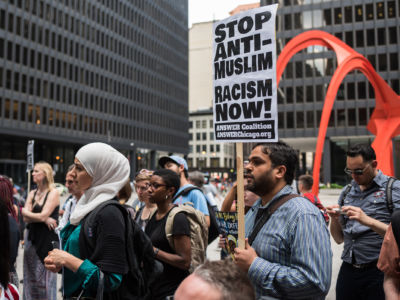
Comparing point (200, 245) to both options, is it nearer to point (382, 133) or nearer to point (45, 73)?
point (382, 133)

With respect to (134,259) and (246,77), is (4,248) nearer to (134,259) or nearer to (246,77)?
(134,259)

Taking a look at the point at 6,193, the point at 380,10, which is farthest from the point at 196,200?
the point at 380,10

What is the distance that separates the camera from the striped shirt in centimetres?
226

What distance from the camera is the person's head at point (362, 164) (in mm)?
3807

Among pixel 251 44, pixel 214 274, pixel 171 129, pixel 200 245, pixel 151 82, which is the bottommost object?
pixel 200 245

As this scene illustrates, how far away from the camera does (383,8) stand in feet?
151

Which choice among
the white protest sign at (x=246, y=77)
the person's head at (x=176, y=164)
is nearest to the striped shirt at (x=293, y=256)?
the white protest sign at (x=246, y=77)

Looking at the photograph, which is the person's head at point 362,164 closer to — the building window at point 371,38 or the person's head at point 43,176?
the person's head at point 43,176

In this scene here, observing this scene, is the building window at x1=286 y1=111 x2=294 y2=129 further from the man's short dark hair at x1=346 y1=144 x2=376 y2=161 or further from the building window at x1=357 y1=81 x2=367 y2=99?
the man's short dark hair at x1=346 y1=144 x2=376 y2=161

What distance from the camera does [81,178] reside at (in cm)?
273

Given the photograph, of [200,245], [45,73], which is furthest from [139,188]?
[45,73]

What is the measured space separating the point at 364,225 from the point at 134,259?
2004mm

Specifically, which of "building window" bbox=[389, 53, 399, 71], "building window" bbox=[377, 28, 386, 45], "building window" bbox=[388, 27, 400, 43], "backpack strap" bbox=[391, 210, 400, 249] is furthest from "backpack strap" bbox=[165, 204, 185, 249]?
"building window" bbox=[388, 27, 400, 43]

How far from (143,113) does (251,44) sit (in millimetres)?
70130
